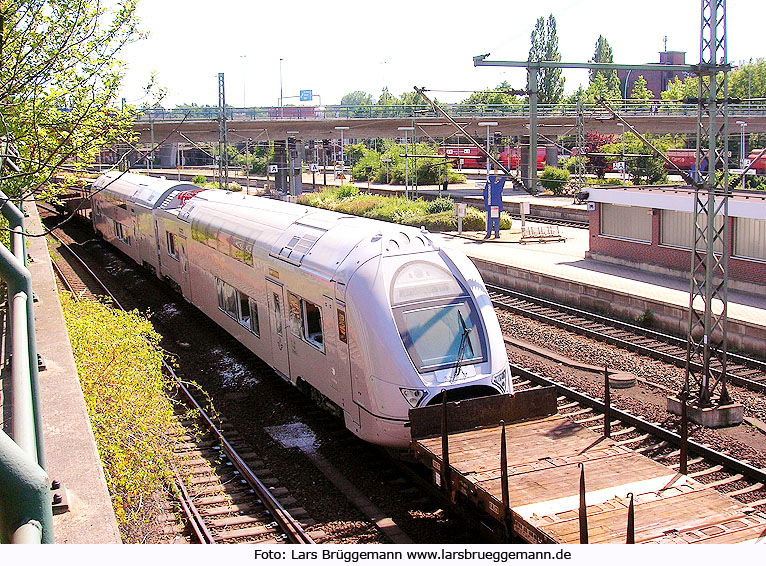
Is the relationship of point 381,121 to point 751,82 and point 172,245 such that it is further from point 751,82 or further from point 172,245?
point 751,82

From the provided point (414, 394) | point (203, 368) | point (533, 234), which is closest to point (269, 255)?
point (203, 368)

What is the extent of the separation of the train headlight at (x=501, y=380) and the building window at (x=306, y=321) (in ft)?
8.39

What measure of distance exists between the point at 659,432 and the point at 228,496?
620 centimetres

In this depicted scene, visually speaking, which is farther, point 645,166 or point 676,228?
point 645,166

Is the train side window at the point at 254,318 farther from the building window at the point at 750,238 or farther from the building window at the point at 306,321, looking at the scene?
the building window at the point at 750,238

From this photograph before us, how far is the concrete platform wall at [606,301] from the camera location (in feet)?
55.3

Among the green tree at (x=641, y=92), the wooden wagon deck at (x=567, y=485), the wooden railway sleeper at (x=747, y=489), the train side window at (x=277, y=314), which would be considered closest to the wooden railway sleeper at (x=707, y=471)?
the wooden railway sleeper at (x=747, y=489)

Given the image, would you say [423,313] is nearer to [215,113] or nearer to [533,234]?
[533,234]

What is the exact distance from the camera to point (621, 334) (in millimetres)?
18438

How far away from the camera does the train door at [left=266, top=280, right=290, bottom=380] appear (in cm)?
1327

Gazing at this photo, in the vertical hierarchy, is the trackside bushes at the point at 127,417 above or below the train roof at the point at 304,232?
below

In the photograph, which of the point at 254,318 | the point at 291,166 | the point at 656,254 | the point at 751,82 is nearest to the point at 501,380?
the point at 254,318

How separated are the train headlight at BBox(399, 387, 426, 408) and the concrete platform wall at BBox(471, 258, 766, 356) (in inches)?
377

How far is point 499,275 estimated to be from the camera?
25656mm
